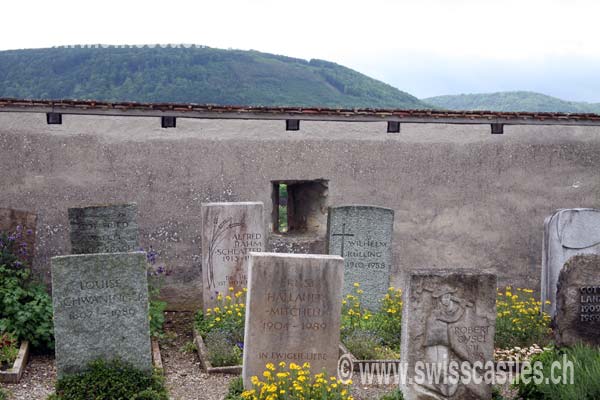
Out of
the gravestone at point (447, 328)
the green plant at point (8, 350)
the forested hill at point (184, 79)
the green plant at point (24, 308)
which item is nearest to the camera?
the gravestone at point (447, 328)

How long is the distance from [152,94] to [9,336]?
75.7 feet

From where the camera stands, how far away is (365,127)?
12.3 meters

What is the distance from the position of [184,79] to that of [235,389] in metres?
27.4

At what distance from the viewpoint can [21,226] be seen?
10.2 meters

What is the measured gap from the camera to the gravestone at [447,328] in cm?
684

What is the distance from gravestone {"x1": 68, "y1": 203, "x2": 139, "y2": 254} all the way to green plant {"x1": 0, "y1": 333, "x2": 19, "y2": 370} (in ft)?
4.91

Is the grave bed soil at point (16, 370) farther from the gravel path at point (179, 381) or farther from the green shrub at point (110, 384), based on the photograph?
the green shrub at point (110, 384)

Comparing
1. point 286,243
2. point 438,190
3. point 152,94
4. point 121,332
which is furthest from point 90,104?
point 152,94

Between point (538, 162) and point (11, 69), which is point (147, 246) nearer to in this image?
point (538, 162)

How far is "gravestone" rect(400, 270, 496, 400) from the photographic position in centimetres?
A: 684

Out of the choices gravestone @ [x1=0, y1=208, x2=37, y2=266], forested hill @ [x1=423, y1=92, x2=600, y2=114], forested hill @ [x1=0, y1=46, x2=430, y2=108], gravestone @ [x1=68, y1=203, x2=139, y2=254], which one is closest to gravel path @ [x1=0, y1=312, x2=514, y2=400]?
gravestone @ [x1=68, y1=203, x2=139, y2=254]

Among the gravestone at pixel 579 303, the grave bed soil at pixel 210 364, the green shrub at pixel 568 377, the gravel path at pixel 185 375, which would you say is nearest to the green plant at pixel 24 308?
the gravel path at pixel 185 375

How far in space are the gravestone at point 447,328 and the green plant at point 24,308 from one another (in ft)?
14.8

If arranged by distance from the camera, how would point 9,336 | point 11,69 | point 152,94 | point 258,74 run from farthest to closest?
1. point 258,74
2. point 11,69
3. point 152,94
4. point 9,336
